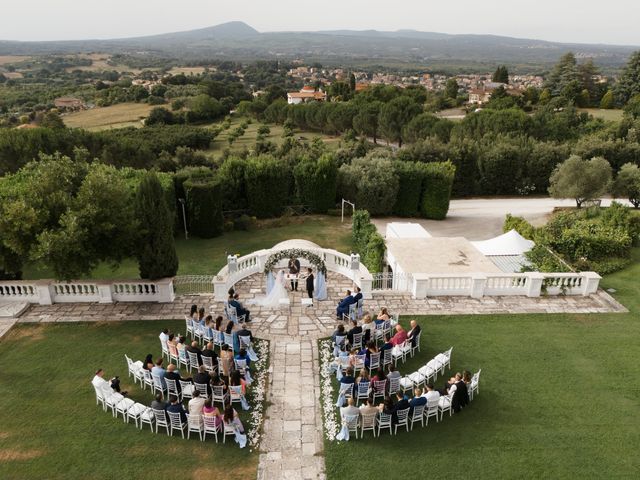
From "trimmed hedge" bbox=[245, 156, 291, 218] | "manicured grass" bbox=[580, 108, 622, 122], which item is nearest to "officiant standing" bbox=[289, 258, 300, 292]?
"trimmed hedge" bbox=[245, 156, 291, 218]

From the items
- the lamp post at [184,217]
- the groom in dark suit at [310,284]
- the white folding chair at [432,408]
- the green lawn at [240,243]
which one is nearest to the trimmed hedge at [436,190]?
the green lawn at [240,243]

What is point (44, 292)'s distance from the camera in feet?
57.4

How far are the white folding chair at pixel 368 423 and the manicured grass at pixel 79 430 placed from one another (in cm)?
253

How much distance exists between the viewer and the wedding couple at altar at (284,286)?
17.5 meters

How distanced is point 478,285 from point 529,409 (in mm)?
6438

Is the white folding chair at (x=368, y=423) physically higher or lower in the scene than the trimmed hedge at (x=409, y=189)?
higher

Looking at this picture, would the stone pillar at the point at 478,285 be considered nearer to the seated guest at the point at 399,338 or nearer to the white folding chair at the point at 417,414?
the seated guest at the point at 399,338

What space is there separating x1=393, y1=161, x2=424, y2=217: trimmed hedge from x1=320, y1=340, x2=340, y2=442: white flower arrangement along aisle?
2308cm

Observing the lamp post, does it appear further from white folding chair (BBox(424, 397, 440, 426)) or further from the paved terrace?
white folding chair (BBox(424, 397, 440, 426))

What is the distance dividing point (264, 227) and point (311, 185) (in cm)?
479

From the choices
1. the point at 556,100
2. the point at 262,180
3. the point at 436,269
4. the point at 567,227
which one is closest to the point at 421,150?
the point at 262,180

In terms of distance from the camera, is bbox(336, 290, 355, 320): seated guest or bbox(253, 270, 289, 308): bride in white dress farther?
bbox(253, 270, 289, 308): bride in white dress

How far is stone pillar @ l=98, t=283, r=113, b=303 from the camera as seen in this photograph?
57.9 feet

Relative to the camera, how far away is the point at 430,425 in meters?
11.8
